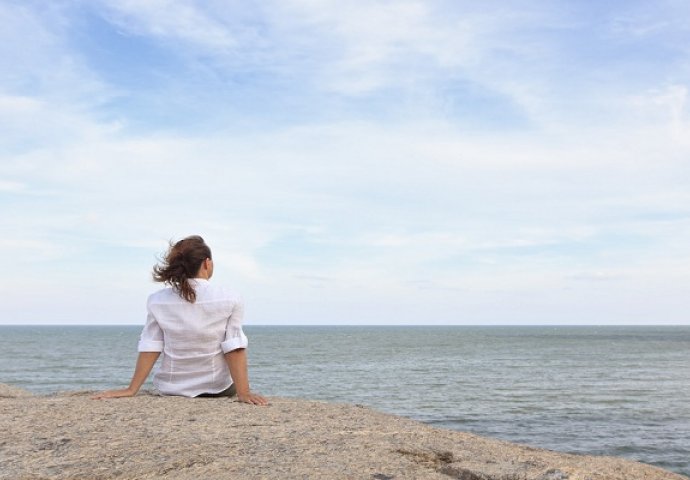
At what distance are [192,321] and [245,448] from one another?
1732 millimetres

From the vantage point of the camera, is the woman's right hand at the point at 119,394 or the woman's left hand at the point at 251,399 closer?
the woman's left hand at the point at 251,399

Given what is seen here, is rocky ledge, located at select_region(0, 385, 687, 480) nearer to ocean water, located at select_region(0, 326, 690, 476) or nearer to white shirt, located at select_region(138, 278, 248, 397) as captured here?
white shirt, located at select_region(138, 278, 248, 397)

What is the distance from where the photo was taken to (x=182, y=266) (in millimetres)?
5719

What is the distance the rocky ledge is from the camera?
12.8 feet

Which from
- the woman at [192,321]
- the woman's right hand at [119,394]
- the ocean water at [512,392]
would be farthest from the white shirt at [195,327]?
the ocean water at [512,392]

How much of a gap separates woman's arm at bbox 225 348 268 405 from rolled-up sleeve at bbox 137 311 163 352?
1.91ft

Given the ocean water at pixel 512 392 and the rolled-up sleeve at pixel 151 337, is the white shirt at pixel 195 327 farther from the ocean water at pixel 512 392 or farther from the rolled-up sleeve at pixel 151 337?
the ocean water at pixel 512 392

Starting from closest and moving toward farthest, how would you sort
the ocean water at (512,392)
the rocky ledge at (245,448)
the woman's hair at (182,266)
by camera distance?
the rocky ledge at (245,448) < the woman's hair at (182,266) < the ocean water at (512,392)

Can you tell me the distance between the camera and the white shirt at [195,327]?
5.75 m

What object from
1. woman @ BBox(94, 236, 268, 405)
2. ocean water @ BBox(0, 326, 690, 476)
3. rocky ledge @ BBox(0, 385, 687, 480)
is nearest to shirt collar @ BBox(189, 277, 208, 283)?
woman @ BBox(94, 236, 268, 405)

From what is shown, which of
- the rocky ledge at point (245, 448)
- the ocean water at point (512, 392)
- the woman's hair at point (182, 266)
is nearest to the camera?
the rocky ledge at point (245, 448)

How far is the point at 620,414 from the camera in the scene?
23.5 meters

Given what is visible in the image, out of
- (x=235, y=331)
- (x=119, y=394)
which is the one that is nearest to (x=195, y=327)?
(x=235, y=331)

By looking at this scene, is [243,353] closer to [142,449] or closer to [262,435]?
[262,435]
